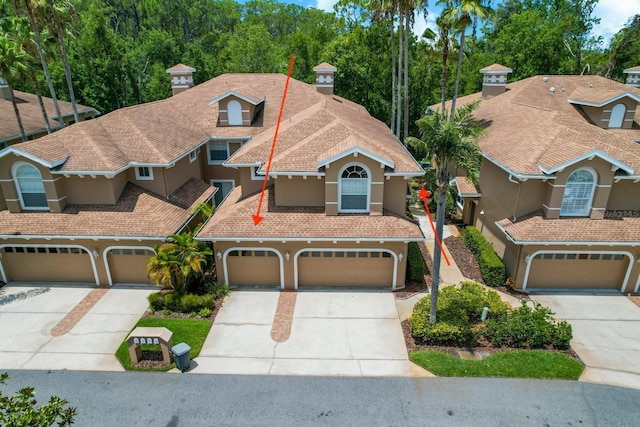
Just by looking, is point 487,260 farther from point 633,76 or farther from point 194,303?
point 633,76

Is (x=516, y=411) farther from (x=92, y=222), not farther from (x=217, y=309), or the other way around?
(x=92, y=222)

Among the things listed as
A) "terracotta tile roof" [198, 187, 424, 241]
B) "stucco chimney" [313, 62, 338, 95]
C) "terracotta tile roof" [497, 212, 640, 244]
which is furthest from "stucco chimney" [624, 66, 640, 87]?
"terracotta tile roof" [198, 187, 424, 241]

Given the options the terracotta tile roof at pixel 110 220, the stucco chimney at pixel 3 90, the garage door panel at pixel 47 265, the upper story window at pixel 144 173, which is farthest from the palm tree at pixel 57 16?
the garage door panel at pixel 47 265

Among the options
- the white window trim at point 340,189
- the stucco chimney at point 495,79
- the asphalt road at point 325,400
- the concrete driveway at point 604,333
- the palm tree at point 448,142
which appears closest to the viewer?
the asphalt road at point 325,400

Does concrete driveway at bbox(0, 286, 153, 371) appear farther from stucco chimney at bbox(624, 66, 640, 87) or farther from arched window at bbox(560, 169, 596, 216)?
stucco chimney at bbox(624, 66, 640, 87)

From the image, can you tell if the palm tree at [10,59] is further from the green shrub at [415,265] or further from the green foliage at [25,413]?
the green shrub at [415,265]

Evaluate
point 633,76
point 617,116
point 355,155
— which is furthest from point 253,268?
point 633,76
